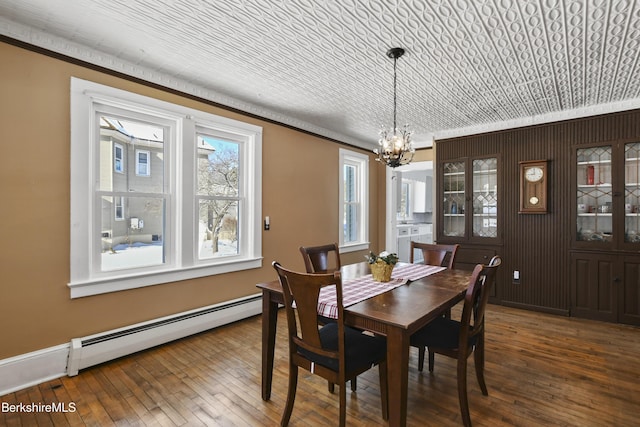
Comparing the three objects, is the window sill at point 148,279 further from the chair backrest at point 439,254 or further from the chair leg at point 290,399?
the chair backrest at point 439,254

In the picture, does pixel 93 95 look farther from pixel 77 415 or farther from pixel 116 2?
pixel 77 415

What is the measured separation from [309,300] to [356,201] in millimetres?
4086

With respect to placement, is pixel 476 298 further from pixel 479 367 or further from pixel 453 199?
pixel 453 199

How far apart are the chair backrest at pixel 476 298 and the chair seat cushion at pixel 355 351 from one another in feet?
1.65

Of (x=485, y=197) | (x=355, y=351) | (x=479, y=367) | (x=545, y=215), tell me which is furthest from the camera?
(x=485, y=197)

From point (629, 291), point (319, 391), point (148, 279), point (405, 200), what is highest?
point (405, 200)

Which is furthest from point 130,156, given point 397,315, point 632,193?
point 632,193

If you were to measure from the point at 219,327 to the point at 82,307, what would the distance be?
132 cm

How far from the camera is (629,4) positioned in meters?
1.97

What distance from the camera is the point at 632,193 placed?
12.1 feet

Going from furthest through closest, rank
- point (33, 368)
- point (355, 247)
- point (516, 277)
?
1. point (355, 247)
2. point (516, 277)
3. point (33, 368)

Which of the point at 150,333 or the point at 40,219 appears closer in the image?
the point at 40,219

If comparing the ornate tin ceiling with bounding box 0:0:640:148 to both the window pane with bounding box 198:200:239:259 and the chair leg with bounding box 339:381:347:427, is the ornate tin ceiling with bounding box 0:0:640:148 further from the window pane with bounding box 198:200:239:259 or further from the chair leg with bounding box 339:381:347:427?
the chair leg with bounding box 339:381:347:427

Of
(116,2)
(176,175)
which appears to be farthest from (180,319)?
(116,2)
